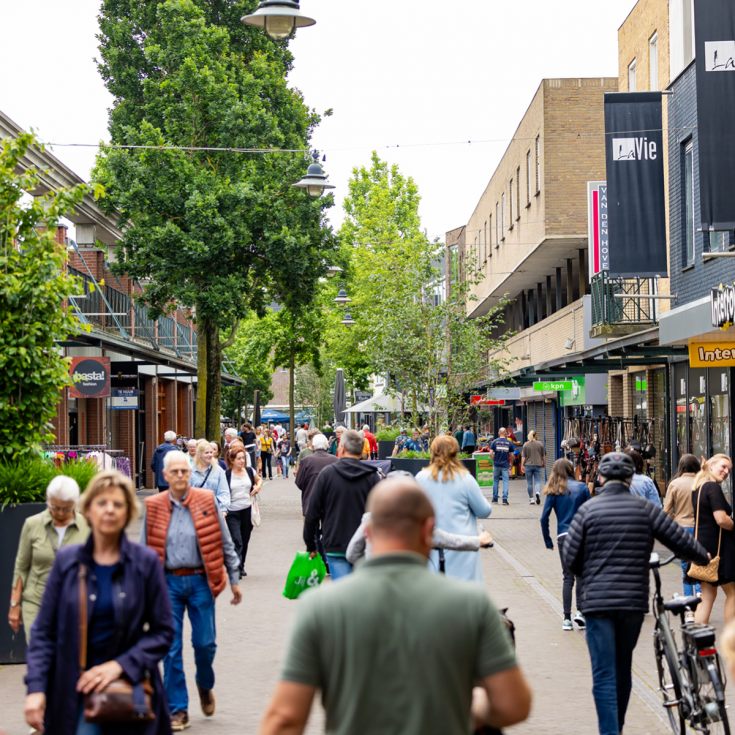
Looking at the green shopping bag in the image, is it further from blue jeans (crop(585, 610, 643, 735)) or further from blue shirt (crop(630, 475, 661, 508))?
blue jeans (crop(585, 610, 643, 735))

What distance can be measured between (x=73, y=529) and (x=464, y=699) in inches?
188

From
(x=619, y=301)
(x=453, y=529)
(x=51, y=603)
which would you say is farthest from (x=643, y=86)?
(x=51, y=603)

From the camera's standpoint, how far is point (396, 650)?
3.79 meters

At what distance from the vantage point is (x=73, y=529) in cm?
823

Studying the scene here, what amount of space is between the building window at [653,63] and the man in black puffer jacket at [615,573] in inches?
812

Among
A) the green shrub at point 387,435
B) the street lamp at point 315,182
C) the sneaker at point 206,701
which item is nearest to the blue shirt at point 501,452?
the green shrub at point 387,435

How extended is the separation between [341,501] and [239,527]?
6.28 m

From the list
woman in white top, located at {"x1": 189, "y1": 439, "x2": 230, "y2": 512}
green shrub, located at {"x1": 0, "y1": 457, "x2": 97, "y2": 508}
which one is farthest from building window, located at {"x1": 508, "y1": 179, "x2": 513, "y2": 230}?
green shrub, located at {"x1": 0, "y1": 457, "x2": 97, "y2": 508}

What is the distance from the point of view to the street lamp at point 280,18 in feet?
52.2

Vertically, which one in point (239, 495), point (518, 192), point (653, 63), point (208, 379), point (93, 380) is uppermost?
point (518, 192)

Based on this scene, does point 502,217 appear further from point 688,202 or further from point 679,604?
point 679,604

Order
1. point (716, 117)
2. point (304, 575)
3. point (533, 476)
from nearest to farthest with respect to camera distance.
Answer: point (304, 575)
point (716, 117)
point (533, 476)

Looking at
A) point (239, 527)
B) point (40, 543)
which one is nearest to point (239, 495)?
point (239, 527)

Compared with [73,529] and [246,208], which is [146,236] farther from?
[73,529]
